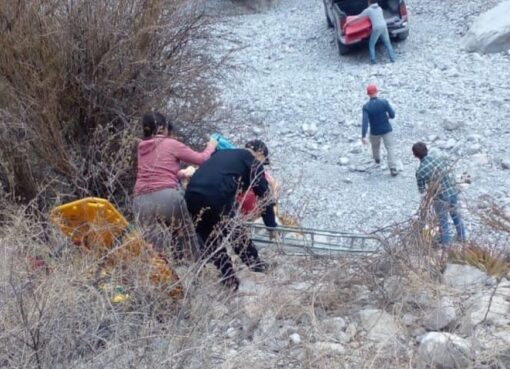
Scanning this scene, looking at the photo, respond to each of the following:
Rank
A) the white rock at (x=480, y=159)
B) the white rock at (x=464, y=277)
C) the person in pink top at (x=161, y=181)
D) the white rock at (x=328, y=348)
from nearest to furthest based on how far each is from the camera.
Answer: the white rock at (x=328, y=348) → the white rock at (x=464, y=277) → the person in pink top at (x=161, y=181) → the white rock at (x=480, y=159)

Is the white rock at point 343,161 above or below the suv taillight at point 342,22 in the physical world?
below

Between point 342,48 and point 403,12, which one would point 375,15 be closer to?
point 403,12

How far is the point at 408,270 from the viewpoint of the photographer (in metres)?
6.99

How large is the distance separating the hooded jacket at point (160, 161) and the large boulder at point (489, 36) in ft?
36.0

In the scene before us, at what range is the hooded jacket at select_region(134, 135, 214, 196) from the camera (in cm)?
757

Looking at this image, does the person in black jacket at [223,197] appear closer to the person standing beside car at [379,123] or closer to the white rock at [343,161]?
the person standing beside car at [379,123]

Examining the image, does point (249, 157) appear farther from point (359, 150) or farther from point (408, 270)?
point (359, 150)

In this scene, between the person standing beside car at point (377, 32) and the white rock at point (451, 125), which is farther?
the person standing beside car at point (377, 32)

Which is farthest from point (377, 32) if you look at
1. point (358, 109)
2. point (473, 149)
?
point (473, 149)

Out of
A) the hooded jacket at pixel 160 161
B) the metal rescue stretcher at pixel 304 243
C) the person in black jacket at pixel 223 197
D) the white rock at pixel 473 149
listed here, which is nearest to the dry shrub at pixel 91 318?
the person in black jacket at pixel 223 197

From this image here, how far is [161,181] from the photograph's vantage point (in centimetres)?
755

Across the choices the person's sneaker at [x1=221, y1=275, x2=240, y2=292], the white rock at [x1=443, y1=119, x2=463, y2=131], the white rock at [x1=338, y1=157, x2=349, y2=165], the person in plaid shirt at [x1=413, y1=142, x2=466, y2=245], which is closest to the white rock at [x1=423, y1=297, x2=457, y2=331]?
the person in plaid shirt at [x1=413, y1=142, x2=466, y2=245]

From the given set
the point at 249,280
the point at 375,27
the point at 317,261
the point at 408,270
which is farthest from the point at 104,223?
the point at 375,27

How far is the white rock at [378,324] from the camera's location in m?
6.35
